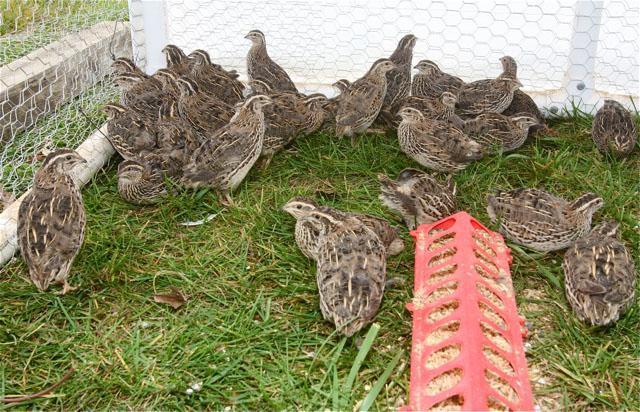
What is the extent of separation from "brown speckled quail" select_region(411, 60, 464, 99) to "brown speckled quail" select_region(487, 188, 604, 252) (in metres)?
→ 1.96

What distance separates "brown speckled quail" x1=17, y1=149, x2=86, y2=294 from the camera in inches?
186

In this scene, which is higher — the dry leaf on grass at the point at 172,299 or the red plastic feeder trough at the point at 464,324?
the red plastic feeder trough at the point at 464,324

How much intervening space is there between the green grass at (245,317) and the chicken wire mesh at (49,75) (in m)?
0.89

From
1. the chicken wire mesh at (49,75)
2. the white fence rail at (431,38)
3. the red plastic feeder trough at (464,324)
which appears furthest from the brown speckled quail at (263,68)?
the red plastic feeder trough at (464,324)

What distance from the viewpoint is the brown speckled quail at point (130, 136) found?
20.4 ft

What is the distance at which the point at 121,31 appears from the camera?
841 cm

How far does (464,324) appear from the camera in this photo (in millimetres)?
4133

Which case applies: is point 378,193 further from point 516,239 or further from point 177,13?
point 177,13

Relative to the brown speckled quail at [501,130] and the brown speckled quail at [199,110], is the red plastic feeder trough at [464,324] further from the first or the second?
the brown speckled quail at [199,110]

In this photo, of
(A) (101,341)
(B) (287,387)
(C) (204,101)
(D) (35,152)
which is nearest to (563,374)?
(B) (287,387)

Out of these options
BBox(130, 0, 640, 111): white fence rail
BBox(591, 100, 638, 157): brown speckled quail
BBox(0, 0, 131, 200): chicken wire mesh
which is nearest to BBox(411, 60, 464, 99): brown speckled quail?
BBox(130, 0, 640, 111): white fence rail

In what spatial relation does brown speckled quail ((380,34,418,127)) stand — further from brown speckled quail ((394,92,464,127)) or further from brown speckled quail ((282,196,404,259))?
brown speckled quail ((282,196,404,259))

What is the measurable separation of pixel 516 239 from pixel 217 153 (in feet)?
8.01

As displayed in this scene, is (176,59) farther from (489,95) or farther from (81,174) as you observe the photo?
(489,95)
